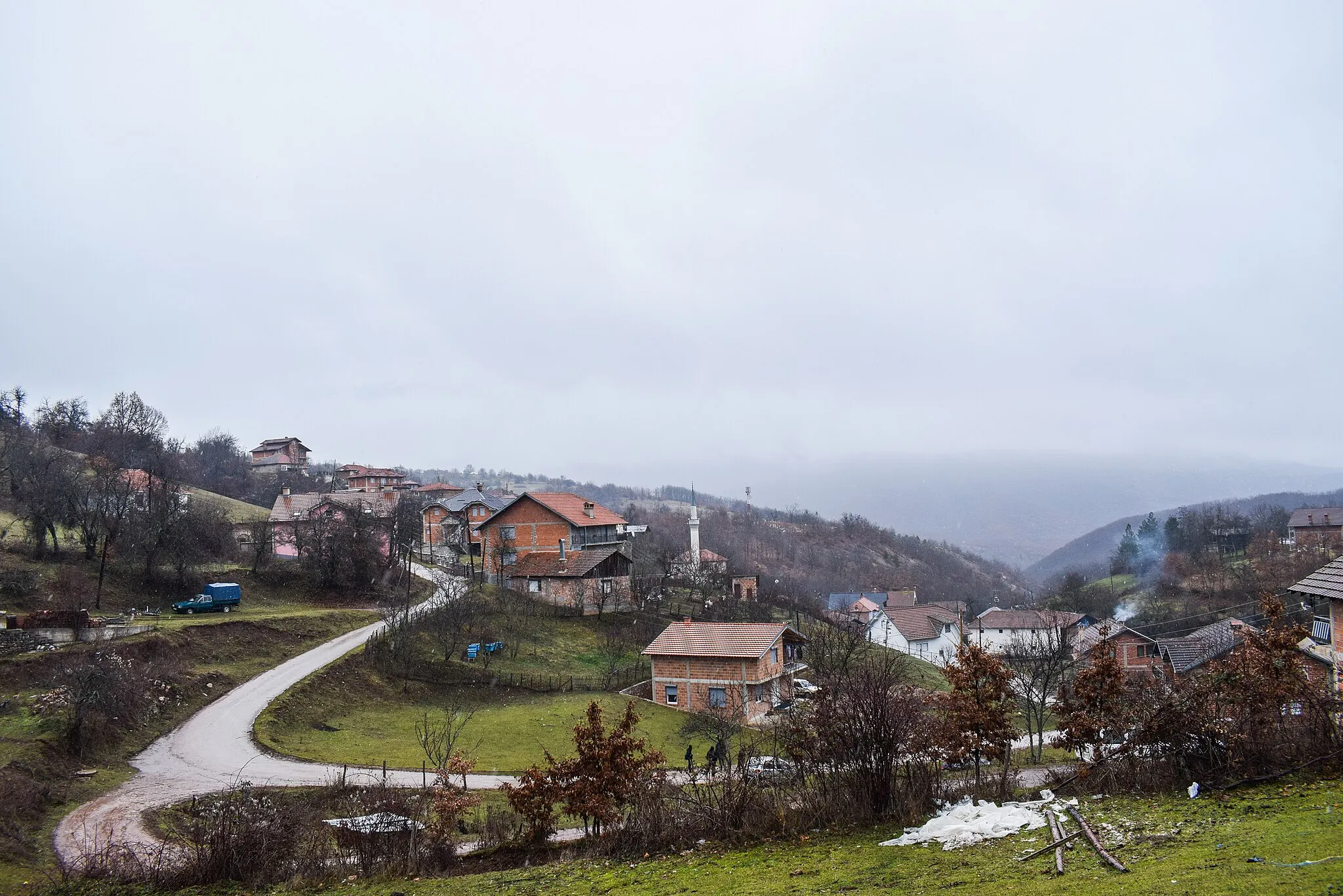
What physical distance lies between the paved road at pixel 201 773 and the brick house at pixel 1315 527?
3144 inches

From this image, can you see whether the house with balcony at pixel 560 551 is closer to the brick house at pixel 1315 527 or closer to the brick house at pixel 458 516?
the brick house at pixel 458 516

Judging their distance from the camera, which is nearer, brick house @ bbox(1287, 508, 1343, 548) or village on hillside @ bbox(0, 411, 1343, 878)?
village on hillside @ bbox(0, 411, 1343, 878)

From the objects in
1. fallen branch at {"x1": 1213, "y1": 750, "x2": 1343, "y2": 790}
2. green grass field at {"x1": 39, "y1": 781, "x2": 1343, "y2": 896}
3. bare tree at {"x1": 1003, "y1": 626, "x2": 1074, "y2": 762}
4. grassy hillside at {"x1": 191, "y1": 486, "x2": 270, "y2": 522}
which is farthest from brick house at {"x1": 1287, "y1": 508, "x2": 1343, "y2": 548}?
grassy hillside at {"x1": 191, "y1": 486, "x2": 270, "y2": 522}

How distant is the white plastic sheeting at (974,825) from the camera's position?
32.6 ft

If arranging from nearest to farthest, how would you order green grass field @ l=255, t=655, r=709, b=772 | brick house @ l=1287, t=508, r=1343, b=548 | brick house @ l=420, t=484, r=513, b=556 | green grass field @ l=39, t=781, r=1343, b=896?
green grass field @ l=39, t=781, r=1343, b=896 → green grass field @ l=255, t=655, r=709, b=772 → brick house @ l=420, t=484, r=513, b=556 → brick house @ l=1287, t=508, r=1343, b=548

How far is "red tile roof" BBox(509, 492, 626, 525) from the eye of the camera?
51.6 meters

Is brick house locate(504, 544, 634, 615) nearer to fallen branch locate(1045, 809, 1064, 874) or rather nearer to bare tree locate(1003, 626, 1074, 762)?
bare tree locate(1003, 626, 1074, 762)

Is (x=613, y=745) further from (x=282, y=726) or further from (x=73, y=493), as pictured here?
(x=73, y=493)

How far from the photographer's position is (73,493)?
36.6 meters

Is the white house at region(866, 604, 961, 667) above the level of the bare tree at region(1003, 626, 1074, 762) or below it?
below

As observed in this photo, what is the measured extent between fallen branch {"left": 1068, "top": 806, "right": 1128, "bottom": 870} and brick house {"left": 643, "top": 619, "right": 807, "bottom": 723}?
20531mm

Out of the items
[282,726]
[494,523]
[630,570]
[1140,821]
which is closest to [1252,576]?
[630,570]

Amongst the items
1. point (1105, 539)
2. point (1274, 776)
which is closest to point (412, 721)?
point (1274, 776)

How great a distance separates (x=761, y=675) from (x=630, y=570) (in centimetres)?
1908
